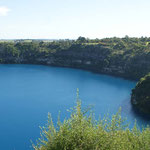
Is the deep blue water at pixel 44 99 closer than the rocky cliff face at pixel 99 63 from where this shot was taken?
Yes

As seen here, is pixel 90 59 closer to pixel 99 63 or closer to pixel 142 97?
pixel 99 63

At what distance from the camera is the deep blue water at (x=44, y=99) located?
32219 millimetres

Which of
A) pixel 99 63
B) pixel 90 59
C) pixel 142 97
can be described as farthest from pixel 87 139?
pixel 90 59

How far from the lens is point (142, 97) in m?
41.7

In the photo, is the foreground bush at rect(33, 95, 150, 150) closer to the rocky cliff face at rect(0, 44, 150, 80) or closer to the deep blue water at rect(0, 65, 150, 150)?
the deep blue water at rect(0, 65, 150, 150)

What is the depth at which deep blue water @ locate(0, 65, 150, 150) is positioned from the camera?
32.2 metres

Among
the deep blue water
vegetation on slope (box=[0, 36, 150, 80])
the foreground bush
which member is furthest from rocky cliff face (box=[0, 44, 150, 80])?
the foreground bush

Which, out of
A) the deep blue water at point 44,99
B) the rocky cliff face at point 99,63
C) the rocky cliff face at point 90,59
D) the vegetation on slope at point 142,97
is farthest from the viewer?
the rocky cliff face at point 90,59

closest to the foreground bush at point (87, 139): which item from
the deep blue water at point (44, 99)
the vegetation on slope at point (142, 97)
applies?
the deep blue water at point (44, 99)

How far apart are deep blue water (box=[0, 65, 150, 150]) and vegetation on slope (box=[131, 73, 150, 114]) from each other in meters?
2.04

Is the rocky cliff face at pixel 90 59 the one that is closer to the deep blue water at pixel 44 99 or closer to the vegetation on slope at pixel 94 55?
the vegetation on slope at pixel 94 55

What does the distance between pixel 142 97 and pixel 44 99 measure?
76.3 ft

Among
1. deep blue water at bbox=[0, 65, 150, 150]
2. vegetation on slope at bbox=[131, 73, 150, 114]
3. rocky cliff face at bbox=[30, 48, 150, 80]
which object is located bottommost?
deep blue water at bbox=[0, 65, 150, 150]

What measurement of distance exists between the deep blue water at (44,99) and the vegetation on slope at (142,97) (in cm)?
204
